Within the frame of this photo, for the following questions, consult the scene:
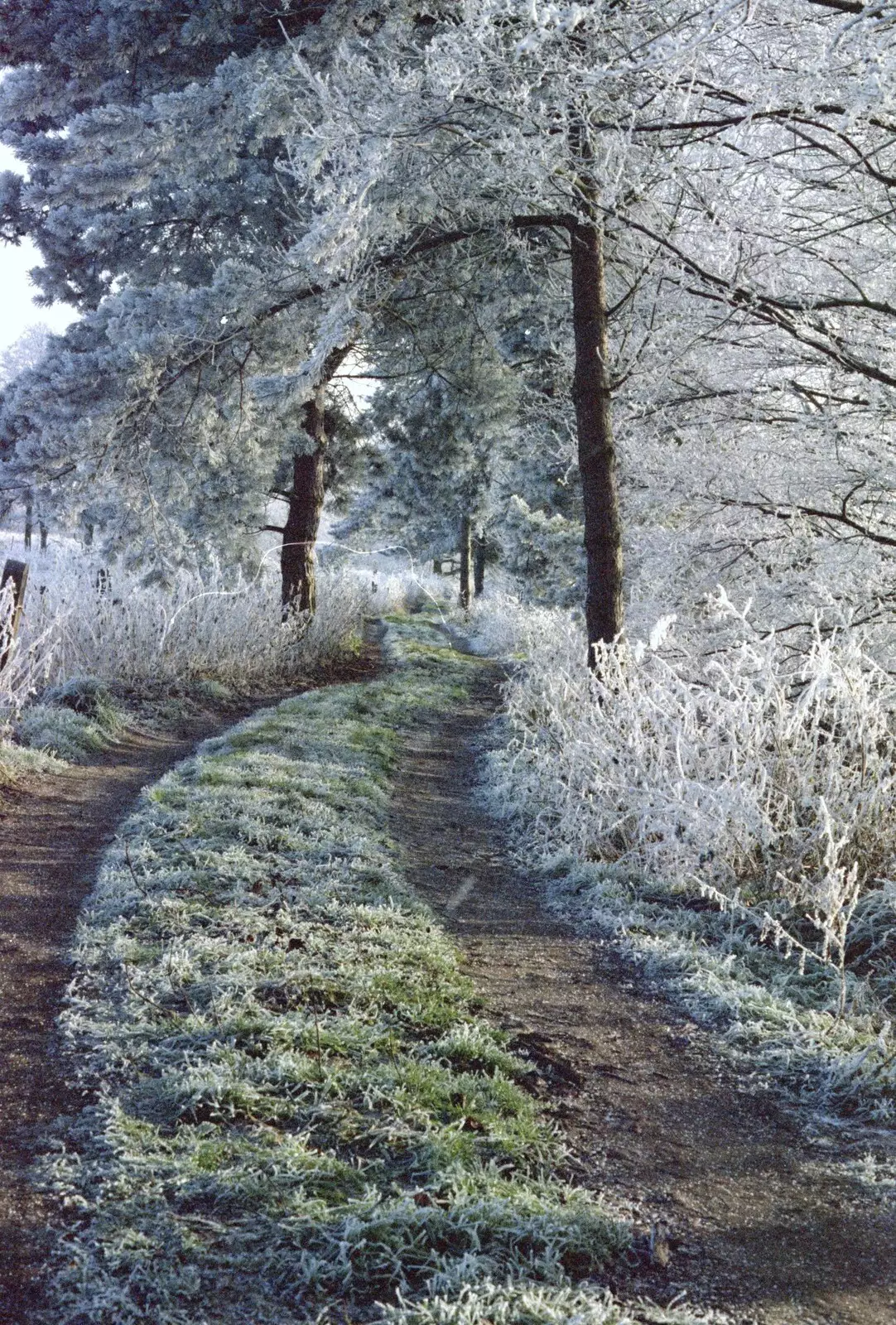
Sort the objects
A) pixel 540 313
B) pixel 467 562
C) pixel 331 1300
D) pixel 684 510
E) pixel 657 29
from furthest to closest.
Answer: pixel 467 562 < pixel 540 313 < pixel 684 510 < pixel 657 29 < pixel 331 1300

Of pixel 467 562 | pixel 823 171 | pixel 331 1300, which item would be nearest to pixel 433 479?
pixel 467 562

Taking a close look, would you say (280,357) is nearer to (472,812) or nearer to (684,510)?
(684,510)

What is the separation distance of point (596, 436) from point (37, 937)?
631 cm

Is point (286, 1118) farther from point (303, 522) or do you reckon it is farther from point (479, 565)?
point (479, 565)

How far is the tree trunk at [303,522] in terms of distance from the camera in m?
15.7

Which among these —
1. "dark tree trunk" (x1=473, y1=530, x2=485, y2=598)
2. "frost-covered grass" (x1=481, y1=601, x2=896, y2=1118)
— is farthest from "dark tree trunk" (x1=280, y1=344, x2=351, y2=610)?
"dark tree trunk" (x1=473, y1=530, x2=485, y2=598)

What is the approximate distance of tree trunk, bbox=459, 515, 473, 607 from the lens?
31159mm

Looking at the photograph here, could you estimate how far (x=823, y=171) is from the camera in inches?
305

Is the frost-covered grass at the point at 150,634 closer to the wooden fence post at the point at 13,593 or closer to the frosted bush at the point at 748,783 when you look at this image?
the wooden fence post at the point at 13,593

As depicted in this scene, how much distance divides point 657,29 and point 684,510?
468cm

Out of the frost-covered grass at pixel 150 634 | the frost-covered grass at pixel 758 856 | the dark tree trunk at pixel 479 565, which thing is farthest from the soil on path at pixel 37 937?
the dark tree trunk at pixel 479 565

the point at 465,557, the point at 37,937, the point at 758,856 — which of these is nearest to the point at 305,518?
the point at 758,856

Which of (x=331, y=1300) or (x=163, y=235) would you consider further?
(x=163, y=235)

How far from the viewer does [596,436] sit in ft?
29.5
